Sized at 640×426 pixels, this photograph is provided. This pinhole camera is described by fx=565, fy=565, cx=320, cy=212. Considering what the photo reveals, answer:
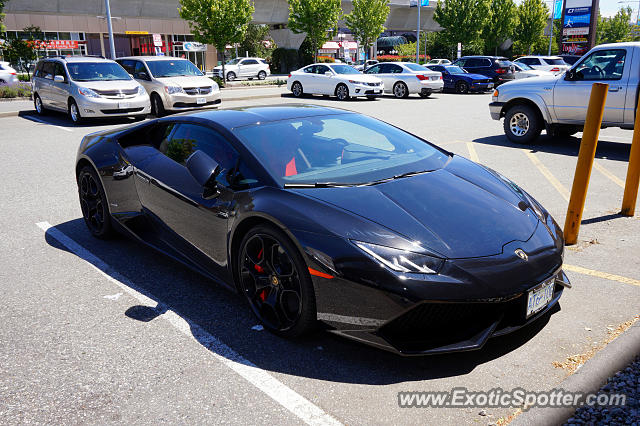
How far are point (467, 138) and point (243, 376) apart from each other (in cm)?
975

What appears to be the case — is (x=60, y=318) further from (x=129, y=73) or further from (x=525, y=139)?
(x=129, y=73)

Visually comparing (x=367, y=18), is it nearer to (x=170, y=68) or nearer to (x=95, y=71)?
(x=170, y=68)

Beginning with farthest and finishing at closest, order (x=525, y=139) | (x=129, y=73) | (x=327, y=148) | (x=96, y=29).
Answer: (x=96, y=29) → (x=129, y=73) → (x=525, y=139) → (x=327, y=148)

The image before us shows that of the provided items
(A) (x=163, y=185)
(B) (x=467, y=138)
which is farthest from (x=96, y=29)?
(A) (x=163, y=185)

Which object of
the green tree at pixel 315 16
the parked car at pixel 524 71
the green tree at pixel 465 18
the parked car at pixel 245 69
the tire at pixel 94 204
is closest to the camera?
the tire at pixel 94 204

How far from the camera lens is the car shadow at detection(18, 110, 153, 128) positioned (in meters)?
14.8

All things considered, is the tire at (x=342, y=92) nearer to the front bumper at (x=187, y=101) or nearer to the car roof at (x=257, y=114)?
the front bumper at (x=187, y=101)

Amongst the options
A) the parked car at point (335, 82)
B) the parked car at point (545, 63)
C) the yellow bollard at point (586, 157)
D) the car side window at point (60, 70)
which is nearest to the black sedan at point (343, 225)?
the yellow bollard at point (586, 157)

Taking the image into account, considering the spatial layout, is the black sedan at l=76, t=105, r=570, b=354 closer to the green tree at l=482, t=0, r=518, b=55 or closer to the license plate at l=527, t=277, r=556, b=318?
the license plate at l=527, t=277, r=556, b=318

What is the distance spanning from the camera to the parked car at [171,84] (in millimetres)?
16359

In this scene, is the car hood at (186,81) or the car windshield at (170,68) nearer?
the car hood at (186,81)

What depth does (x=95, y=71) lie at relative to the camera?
15258mm

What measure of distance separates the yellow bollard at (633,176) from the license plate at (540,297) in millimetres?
3250

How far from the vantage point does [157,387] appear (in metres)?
2.98
